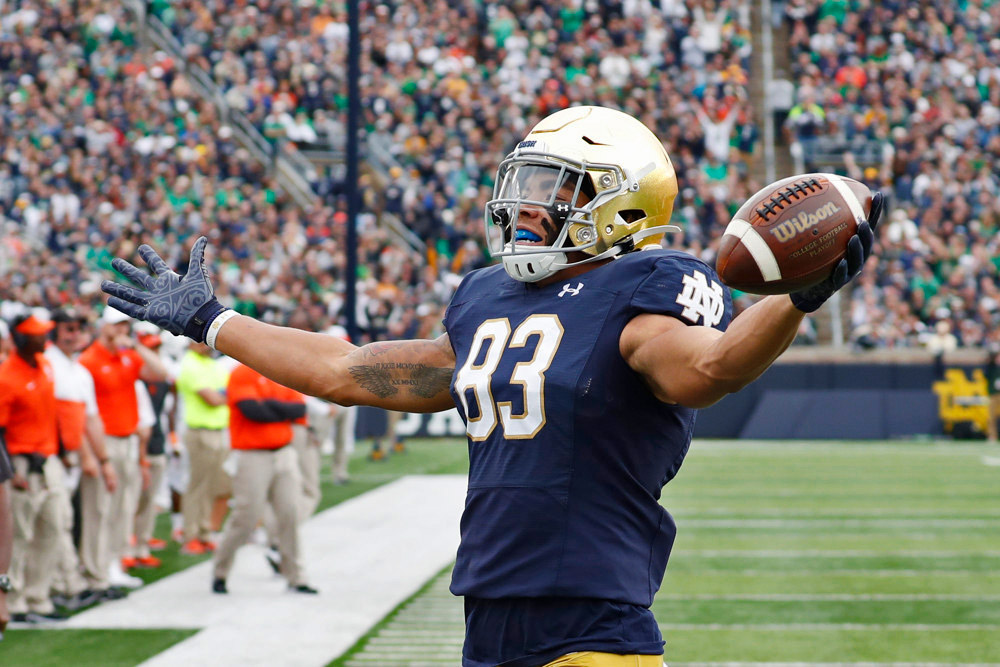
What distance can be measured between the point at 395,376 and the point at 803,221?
1205 mm

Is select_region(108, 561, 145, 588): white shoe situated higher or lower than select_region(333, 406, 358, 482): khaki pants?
higher

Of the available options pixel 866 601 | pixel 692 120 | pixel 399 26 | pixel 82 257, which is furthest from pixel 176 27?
pixel 866 601

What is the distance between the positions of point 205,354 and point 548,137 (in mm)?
7190

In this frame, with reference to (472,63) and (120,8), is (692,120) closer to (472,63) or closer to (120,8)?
(472,63)

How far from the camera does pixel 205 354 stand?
9.77 metres

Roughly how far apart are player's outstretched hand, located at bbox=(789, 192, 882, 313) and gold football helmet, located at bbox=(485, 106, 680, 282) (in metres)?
0.70

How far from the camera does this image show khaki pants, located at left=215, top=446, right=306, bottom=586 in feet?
26.5

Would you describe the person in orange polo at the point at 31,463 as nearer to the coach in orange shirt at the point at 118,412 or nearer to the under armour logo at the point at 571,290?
the coach in orange shirt at the point at 118,412

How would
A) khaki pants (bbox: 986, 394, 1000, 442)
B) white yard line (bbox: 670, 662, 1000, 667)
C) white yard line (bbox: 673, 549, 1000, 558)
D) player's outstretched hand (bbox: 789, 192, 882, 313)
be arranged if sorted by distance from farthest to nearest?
khaki pants (bbox: 986, 394, 1000, 442) → white yard line (bbox: 673, 549, 1000, 558) → white yard line (bbox: 670, 662, 1000, 667) → player's outstretched hand (bbox: 789, 192, 882, 313)

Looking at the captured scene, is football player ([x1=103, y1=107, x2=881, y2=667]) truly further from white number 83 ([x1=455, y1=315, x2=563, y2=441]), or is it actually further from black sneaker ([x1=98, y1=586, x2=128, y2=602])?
black sneaker ([x1=98, y1=586, x2=128, y2=602])

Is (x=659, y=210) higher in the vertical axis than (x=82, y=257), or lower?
higher

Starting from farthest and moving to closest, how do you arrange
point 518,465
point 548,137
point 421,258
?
1. point 421,258
2. point 548,137
3. point 518,465

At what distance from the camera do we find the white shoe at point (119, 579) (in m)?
8.56

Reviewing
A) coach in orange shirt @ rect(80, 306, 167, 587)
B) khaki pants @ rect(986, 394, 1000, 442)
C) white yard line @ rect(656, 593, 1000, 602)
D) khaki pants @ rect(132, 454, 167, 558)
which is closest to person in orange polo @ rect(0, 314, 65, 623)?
coach in orange shirt @ rect(80, 306, 167, 587)
